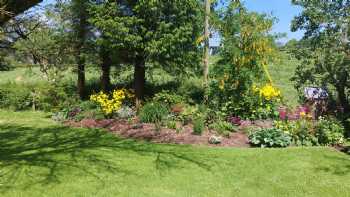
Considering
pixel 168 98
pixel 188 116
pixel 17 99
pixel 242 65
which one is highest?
pixel 242 65

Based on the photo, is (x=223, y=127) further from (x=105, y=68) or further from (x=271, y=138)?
(x=105, y=68)

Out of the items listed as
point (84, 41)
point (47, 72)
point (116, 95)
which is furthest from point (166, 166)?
point (84, 41)

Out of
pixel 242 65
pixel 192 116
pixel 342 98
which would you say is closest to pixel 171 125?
pixel 192 116

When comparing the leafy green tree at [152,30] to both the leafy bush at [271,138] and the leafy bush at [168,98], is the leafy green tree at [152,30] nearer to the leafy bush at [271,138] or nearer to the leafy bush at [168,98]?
the leafy bush at [168,98]

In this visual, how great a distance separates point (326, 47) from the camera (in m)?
14.0

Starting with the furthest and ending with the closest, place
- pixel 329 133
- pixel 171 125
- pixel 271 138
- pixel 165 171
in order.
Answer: pixel 171 125, pixel 329 133, pixel 271 138, pixel 165 171

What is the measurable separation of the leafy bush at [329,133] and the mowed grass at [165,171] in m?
0.79

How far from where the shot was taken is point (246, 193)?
7055 millimetres

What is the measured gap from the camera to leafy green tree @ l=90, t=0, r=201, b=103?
15289 millimetres

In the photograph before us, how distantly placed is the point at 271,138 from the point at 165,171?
→ 3278 mm

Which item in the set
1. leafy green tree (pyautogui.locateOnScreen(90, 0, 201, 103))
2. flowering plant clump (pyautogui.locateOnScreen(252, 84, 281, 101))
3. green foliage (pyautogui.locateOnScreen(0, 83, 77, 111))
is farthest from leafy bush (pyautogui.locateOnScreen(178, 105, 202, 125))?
green foliage (pyautogui.locateOnScreen(0, 83, 77, 111))

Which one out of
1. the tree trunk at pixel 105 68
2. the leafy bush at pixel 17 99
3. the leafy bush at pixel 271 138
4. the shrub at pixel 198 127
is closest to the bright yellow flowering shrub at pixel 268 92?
the leafy bush at pixel 271 138

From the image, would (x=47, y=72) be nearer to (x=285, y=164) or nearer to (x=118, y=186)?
(x=118, y=186)

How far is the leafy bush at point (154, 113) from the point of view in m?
13.0
